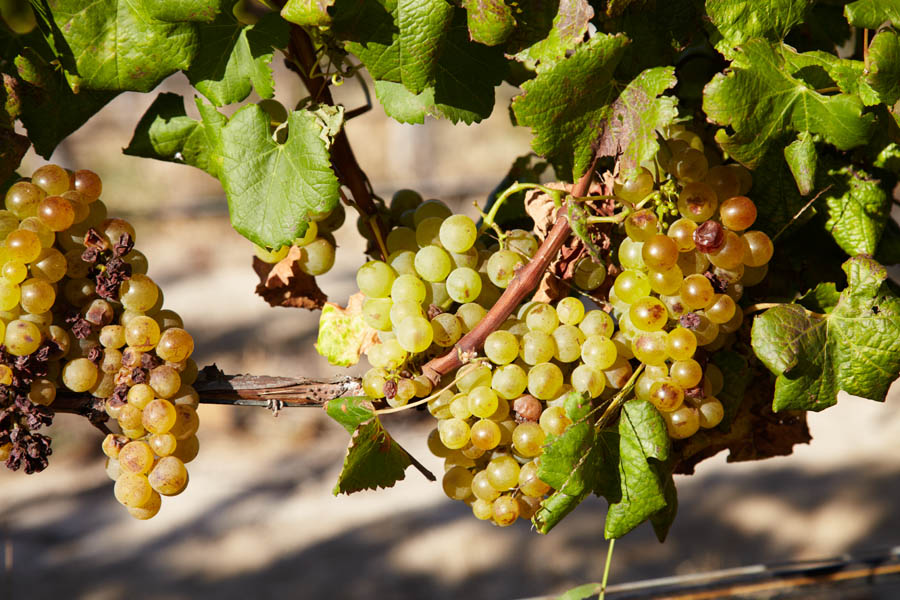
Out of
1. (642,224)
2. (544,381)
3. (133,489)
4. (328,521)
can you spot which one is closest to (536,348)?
(544,381)

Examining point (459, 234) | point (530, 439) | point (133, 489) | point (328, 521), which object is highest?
point (459, 234)

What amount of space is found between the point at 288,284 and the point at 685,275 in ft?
1.25

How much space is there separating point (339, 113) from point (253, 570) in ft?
8.10

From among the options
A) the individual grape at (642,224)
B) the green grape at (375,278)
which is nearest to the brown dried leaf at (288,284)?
the green grape at (375,278)

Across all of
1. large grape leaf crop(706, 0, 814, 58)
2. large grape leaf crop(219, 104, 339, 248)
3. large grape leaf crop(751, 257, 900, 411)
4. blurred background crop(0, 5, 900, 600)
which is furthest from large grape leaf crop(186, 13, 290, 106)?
blurred background crop(0, 5, 900, 600)

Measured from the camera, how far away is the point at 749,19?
2.01 ft

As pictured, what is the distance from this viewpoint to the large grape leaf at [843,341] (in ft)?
2.08

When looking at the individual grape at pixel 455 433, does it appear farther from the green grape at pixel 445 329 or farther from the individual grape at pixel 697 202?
the individual grape at pixel 697 202

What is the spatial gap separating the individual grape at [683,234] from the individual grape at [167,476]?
1.47ft

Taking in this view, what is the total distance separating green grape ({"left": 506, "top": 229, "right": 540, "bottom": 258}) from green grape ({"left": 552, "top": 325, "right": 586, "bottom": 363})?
8cm

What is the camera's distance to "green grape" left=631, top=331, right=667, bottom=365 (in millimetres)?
644

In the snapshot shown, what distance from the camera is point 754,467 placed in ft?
10.7

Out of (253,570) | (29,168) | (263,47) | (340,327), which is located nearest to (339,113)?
(263,47)

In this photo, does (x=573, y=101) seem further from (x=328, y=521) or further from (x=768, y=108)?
(x=328, y=521)
